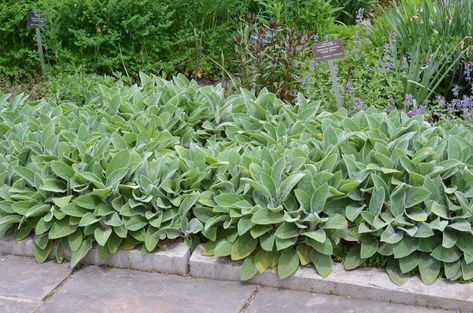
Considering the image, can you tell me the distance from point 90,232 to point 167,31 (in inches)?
141

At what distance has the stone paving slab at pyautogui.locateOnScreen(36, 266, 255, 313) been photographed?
364 cm

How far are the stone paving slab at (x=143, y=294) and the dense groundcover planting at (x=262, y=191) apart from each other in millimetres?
154

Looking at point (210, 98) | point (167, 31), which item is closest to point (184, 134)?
point (210, 98)

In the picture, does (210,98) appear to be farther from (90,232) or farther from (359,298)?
(359,298)

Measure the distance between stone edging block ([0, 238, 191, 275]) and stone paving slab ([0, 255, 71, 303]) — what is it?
0.35ft

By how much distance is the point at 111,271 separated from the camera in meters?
4.02

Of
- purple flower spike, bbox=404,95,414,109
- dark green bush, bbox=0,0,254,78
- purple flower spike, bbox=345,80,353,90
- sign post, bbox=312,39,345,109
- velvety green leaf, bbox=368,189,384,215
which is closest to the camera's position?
velvety green leaf, bbox=368,189,384,215

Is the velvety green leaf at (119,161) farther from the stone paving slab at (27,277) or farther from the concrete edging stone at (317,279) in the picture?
the stone paving slab at (27,277)

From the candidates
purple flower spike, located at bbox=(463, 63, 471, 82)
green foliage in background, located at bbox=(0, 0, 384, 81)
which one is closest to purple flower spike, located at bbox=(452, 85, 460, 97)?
purple flower spike, located at bbox=(463, 63, 471, 82)

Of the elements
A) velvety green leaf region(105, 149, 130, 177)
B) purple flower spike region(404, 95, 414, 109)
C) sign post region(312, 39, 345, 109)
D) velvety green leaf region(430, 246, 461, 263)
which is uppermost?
sign post region(312, 39, 345, 109)

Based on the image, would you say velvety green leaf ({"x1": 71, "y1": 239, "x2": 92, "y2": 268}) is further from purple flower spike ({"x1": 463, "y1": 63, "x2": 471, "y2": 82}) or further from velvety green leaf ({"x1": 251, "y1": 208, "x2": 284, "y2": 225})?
purple flower spike ({"x1": 463, "y1": 63, "x2": 471, "y2": 82})

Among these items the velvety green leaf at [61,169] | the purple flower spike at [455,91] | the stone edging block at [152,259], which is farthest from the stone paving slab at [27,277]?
the purple flower spike at [455,91]

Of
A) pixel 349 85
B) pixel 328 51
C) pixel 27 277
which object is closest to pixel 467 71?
pixel 349 85

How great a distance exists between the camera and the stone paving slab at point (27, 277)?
3801mm
